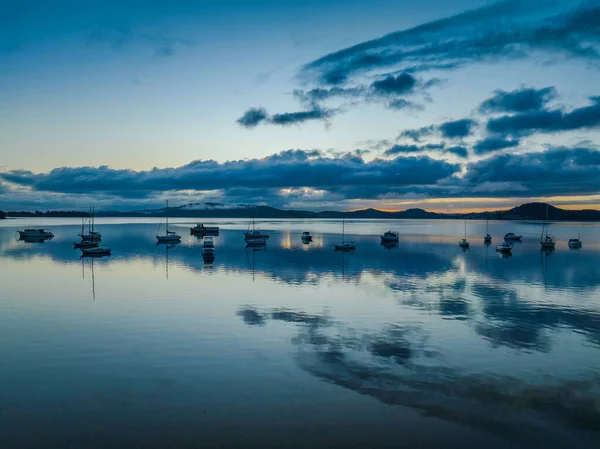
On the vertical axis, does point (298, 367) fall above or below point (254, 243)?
below

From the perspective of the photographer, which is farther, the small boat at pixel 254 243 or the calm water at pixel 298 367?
the small boat at pixel 254 243

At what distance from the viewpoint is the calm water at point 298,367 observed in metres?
18.8

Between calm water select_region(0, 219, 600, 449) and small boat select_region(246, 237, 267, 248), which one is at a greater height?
small boat select_region(246, 237, 267, 248)

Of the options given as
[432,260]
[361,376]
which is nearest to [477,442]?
[361,376]

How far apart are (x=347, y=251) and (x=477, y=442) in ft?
330

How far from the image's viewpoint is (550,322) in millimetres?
39250

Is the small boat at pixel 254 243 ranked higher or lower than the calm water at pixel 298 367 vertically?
higher

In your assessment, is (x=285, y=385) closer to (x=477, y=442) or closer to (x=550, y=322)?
(x=477, y=442)

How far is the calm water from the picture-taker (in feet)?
61.6

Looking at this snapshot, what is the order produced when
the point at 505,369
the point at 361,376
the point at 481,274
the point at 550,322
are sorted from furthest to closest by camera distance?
1. the point at 481,274
2. the point at 550,322
3. the point at 505,369
4. the point at 361,376

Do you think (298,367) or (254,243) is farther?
(254,243)

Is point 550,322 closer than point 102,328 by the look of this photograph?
No

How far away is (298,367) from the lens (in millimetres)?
26500

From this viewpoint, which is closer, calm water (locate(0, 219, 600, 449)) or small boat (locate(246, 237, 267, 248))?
calm water (locate(0, 219, 600, 449))
